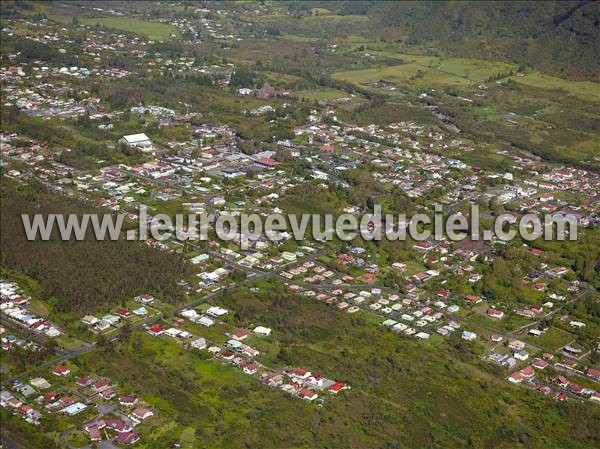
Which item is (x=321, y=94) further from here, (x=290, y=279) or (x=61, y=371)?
(x=61, y=371)

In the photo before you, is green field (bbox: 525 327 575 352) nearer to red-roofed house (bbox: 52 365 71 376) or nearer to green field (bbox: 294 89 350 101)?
red-roofed house (bbox: 52 365 71 376)

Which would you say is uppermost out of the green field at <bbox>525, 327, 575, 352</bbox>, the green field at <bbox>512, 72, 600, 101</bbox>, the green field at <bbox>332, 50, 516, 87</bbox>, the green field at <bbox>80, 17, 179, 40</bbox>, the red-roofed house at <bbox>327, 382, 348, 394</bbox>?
the red-roofed house at <bbox>327, 382, 348, 394</bbox>

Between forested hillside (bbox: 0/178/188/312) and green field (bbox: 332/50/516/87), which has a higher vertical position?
forested hillside (bbox: 0/178/188/312)

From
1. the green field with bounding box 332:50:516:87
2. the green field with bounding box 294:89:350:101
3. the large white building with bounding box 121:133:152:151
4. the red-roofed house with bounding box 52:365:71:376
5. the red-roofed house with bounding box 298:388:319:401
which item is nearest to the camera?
the red-roofed house with bounding box 298:388:319:401

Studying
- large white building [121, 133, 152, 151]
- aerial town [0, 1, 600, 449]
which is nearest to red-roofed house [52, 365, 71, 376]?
aerial town [0, 1, 600, 449]

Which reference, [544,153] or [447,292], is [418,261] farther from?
[544,153]

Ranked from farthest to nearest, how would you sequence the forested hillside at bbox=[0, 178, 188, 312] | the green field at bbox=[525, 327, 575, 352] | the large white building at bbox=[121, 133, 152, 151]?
the large white building at bbox=[121, 133, 152, 151]
the forested hillside at bbox=[0, 178, 188, 312]
the green field at bbox=[525, 327, 575, 352]

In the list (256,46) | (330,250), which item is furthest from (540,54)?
(330,250)

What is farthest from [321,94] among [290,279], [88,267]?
[88,267]
